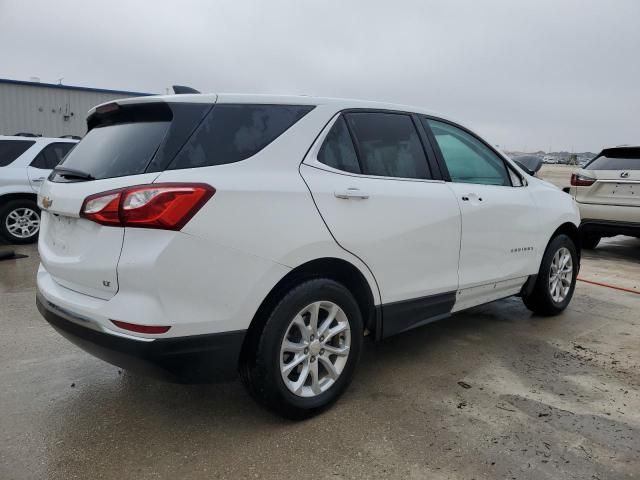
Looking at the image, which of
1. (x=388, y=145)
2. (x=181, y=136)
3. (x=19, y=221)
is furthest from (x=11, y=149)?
(x=388, y=145)

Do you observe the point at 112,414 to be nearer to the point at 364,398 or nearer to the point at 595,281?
the point at 364,398

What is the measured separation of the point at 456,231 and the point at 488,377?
3.17 ft

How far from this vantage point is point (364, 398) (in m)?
3.05

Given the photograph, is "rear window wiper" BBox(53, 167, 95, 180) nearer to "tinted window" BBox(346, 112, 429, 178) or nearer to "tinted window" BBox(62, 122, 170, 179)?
"tinted window" BBox(62, 122, 170, 179)

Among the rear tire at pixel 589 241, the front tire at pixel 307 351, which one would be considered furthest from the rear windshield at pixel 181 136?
the rear tire at pixel 589 241

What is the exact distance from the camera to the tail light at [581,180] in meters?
7.57

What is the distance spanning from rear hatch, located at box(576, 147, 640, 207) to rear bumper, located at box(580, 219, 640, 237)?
0.27 meters

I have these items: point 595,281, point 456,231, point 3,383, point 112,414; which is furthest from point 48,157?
point 595,281

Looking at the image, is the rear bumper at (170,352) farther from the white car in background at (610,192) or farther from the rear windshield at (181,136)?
the white car in background at (610,192)

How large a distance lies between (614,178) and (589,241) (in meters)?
1.54

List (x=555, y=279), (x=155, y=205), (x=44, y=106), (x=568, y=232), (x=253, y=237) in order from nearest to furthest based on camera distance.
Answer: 1. (x=155, y=205)
2. (x=253, y=237)
3. (x=555, y=279)
4. (x=568, y=232)
5. (x=44, y=106)

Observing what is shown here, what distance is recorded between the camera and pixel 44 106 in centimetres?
1694

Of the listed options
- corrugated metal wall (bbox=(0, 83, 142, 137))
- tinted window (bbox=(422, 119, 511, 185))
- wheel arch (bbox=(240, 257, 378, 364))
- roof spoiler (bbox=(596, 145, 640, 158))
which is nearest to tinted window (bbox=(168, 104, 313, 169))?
wheel arch (bbox=(240, 257, 378, 364))

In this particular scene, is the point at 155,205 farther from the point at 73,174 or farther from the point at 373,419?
the point at 373,419
